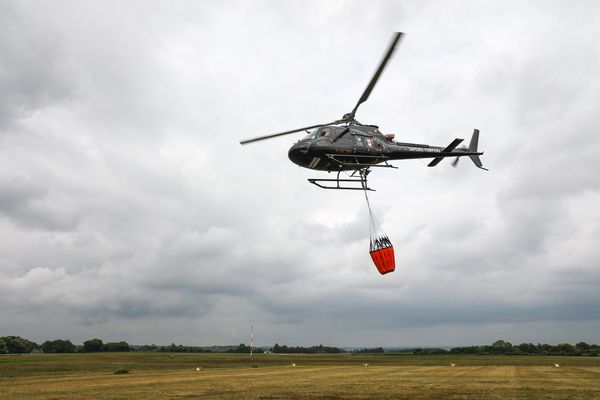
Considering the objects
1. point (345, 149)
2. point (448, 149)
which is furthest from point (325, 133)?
point (448, 149)

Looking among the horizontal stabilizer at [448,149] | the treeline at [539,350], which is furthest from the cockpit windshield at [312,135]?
the treeline at [539,350]

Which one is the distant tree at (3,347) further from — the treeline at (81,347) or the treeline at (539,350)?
the treeline at (539,350)

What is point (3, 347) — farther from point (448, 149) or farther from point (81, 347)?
point (448, 149)

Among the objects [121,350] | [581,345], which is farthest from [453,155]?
[121,350]

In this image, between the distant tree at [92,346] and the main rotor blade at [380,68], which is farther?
the distant tree at [92,346]

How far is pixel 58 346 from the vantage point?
585ft

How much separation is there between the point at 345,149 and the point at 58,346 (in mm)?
183709

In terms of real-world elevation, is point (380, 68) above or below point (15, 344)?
above

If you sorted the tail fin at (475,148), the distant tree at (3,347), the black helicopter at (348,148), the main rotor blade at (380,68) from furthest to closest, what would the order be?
the distant tree at (3,347) → the tail fin at (475,148) → the black helicopter at (348,148) → the main rotor blade at (380,68)

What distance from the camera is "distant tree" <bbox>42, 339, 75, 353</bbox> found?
580ft

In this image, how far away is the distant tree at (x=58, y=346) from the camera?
177 metres

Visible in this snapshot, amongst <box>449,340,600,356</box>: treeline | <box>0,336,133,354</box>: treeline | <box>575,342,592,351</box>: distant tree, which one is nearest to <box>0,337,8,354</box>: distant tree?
<box>0,336,133,354</box>: treeline

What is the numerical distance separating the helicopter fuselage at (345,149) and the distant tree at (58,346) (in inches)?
7099

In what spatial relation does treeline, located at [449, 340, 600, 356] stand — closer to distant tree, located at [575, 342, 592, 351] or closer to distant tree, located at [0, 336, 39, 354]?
distant tree, located at [575, 342, 592, 351]
